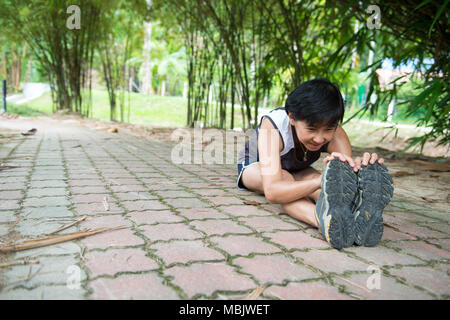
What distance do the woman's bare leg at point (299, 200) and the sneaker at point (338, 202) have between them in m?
0.22

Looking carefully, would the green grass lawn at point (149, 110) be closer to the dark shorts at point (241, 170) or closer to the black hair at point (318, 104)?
the dark shorts at point (241, 170)

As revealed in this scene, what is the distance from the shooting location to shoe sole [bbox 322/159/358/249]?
145cm

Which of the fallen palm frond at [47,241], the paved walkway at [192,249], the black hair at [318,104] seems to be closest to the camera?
the paved walkway at [192,249]

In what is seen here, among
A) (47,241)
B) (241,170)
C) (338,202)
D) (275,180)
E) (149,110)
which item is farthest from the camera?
(149,110)

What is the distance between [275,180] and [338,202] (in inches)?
15.0

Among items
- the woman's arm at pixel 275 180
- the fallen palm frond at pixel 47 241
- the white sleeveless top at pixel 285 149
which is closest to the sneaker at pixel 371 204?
the woman's arm at pixel 275 180

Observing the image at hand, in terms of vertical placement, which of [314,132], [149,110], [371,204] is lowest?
[371,204]

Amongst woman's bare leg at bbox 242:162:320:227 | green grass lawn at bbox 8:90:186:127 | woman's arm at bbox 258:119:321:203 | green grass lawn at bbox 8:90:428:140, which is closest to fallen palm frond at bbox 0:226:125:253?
woman's arm at bbox 258:119:321:203

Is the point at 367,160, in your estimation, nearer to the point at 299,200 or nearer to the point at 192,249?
the point at 299,200

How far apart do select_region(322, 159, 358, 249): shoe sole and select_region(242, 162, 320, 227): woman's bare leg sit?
223mm

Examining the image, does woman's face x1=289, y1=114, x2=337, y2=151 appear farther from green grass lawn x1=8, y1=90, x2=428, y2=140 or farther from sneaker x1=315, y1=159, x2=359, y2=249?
green grass lawn x1=8, y1=90, x2=428, y2=140

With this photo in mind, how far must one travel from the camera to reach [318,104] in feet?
5.37

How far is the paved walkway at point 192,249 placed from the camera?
1.11 meters

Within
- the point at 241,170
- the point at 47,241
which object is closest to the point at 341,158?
the point at 241,170
